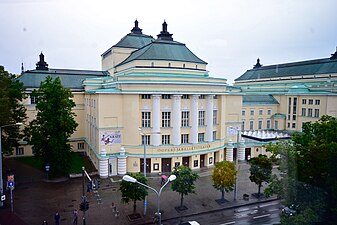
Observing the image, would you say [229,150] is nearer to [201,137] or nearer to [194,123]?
[201,137]

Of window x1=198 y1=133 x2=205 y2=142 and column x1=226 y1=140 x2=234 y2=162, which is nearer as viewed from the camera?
window x1=198 y1=133 x2=205 y2=142

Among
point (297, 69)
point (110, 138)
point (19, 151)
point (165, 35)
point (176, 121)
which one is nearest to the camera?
point (110, 138)

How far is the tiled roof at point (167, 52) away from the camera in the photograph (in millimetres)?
40500

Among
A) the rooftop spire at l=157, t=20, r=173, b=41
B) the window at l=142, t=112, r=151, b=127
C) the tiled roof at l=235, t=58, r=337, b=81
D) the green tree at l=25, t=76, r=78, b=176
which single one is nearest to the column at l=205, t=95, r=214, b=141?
the window at l=142, t=112, r=151, b=127

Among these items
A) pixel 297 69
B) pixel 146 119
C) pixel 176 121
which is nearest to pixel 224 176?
pixel 176 121

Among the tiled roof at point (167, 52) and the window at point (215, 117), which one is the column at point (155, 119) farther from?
the window at point (215, 117)

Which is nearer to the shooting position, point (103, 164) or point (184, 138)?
point (103, 164)

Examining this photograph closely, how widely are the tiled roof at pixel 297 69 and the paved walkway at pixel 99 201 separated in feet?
134

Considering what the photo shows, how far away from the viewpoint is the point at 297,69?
68.0m

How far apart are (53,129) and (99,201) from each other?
1127 centimetres

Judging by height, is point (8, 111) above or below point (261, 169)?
above

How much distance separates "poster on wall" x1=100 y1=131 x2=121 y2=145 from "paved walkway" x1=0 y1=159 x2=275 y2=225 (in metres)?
4.76

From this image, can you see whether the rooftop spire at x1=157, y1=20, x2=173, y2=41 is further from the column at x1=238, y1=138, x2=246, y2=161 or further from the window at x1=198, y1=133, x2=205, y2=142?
the column at x1=238, y1=138, x2=246, y2=161

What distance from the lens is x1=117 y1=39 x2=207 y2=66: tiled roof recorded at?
133ft
